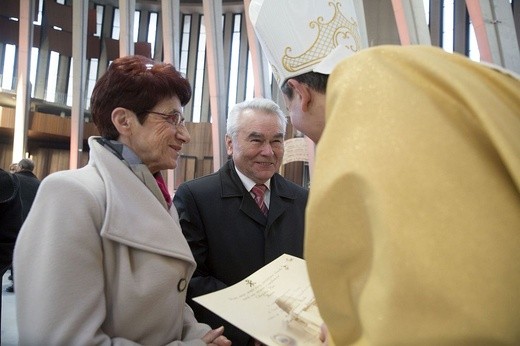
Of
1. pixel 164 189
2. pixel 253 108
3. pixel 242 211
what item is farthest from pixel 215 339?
pixel 253 108

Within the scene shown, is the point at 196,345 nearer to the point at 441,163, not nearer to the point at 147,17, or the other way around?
the point at 441,163

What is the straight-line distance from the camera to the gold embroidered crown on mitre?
141 centimetres

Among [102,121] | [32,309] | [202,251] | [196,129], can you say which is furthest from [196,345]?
[196,129]

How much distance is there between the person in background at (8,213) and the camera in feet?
6.22

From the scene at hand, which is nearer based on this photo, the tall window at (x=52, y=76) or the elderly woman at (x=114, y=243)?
the elderly woman at (x=114, y=243)

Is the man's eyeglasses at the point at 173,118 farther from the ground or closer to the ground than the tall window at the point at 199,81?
closer to the ground

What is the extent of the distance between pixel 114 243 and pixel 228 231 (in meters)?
0.91

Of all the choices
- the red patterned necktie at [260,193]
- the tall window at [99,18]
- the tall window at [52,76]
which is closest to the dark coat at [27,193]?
the red patterned necktie at [260,193]

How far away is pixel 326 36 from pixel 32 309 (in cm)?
126

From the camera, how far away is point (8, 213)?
6.42ft

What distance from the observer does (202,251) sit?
2029 mm

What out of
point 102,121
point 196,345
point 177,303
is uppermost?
point 102,121

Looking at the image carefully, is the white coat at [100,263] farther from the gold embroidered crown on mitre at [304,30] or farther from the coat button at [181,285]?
the gold embroidered crown on mitre at [304,30]

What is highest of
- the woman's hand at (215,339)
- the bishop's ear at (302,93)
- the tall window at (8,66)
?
the tall window at (8,66)
